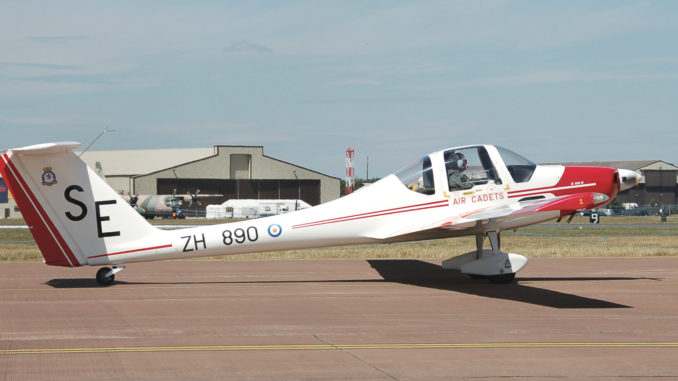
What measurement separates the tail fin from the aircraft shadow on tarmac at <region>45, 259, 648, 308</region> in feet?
4.53

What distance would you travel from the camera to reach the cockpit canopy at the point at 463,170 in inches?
602

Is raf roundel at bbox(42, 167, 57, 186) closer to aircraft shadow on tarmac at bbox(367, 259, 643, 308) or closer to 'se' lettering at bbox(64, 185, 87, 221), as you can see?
'se' lettering at bbox(64, 185, 87, 221)

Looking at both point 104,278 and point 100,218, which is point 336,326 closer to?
point 100,218

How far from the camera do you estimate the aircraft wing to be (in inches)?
523

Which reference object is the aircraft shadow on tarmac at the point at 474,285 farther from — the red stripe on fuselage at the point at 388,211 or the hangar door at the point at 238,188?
the hangar door at the point at 238,188

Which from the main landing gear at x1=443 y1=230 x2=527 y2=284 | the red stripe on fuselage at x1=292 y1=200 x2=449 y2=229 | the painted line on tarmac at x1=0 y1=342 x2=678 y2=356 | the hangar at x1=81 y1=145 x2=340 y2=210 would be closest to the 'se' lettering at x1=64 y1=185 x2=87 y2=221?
the red stripe on fuselage at x1=292 y1=200 x2=449 y2=229

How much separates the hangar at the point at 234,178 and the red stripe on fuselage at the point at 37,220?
260ft

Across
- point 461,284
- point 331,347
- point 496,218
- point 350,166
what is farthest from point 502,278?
point 350,166

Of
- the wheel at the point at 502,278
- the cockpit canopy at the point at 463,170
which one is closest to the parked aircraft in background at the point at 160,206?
the cockpit canopy at the point at 463,170

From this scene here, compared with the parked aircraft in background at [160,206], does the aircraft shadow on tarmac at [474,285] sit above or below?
above

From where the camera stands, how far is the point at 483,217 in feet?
46.1

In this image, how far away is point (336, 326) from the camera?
1053 cm

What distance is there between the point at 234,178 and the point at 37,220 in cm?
8004

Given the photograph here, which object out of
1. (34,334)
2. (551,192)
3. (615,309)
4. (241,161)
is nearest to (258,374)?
(34,334)
